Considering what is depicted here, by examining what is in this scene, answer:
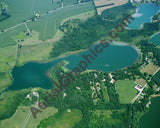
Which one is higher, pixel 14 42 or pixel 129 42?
pixel 14 42

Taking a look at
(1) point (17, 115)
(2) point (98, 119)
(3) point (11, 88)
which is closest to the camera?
(2) point (98, 119)

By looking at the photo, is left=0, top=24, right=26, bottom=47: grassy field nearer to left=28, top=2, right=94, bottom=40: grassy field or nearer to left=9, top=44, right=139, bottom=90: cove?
left=28, top=2, right=94, bottom=40: grassy field

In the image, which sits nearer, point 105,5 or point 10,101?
point 10,101

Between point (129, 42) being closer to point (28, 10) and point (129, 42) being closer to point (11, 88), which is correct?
point (11, 88)

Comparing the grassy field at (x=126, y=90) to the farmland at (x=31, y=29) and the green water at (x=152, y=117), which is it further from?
the farmland at (x=31, y=29)

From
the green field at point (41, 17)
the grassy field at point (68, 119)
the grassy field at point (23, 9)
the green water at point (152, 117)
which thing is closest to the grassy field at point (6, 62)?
the green field at point (41, 17)

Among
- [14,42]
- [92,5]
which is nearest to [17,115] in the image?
[14,42]

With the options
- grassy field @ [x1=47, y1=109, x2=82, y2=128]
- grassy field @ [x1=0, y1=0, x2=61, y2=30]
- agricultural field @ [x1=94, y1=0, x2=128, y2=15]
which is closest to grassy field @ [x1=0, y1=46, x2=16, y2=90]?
grassy field @ [x1=0, y1=0, x2=61, y2=30]
